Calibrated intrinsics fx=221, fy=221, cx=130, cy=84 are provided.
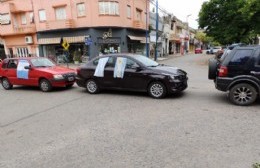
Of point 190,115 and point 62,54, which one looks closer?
point 190,115

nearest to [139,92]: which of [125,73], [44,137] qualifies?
[125,73]

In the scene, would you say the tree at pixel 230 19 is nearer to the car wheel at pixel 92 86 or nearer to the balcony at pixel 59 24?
the balcony at pixel 59 24

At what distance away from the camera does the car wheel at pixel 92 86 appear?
9.14 m

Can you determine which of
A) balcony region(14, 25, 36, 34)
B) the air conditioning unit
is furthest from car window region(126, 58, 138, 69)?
the air conditioning unit

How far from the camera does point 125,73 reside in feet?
27.5

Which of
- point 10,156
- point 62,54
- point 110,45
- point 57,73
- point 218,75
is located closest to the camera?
point 10,156

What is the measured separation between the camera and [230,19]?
23.3 meters

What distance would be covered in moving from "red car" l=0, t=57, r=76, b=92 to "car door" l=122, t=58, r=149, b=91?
A: 319 cm

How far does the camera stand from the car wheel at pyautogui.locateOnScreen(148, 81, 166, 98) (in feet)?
25.6

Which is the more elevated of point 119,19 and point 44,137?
point 119,19

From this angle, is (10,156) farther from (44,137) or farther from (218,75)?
(218,75)

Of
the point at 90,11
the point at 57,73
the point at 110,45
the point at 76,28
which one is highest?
the point at 90,11

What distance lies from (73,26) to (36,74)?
16187mm

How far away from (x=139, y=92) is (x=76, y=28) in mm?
18527
